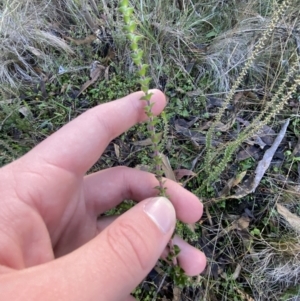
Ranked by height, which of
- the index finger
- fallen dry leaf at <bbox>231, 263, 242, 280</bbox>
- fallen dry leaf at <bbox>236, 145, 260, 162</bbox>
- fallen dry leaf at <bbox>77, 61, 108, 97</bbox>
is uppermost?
the index finger

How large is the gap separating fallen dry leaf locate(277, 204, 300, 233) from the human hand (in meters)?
0.42

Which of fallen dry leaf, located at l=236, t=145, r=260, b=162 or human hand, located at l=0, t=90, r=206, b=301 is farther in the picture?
fallen dry leaf, located at l=236, t=145, r=260, b=162

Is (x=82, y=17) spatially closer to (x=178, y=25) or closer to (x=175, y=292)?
(x=178, y=25)

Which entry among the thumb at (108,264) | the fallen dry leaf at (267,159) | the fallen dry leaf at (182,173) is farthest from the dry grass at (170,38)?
the thumb at (108,264)

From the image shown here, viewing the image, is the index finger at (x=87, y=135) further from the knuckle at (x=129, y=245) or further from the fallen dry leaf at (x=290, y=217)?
the fallen dry leaf at (x=290, y=217)

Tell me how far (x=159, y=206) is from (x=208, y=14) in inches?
54.9

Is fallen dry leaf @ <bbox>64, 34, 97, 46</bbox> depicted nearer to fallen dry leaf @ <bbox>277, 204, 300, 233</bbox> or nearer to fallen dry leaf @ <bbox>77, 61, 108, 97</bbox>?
fallen dry leaf @ <bbox>77, 61, 108, 97</bbox>

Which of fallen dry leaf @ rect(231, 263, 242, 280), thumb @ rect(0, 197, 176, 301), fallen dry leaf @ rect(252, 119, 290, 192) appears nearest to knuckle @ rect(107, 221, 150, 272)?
thumb @ rect(0, 197, 176, 301)

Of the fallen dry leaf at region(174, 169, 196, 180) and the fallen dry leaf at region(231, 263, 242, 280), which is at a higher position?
the fallen dry leaf at region(174, 169, 196, 180)

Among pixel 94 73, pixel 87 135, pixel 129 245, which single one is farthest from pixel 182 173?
pixel 129 245

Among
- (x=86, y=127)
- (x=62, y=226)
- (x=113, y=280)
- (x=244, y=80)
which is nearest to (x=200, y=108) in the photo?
(x=244, y=80)

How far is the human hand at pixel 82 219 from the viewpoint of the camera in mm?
864

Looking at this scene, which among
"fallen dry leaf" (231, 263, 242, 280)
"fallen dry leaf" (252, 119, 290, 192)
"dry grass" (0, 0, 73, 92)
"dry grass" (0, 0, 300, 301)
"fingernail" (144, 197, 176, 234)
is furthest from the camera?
"dry grass" (0, 0, 73, 92)

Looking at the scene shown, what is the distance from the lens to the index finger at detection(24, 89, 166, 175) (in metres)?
1.21
